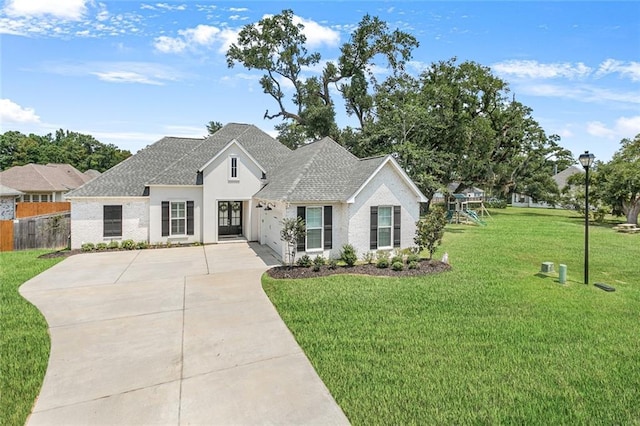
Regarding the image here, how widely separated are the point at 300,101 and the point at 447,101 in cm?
1392

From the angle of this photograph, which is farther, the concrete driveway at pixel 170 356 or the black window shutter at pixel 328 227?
the black window shutter at pixel 328 227

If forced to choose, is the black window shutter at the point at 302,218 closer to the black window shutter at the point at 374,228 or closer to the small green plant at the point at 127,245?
the black window shutter at the point at 374,228

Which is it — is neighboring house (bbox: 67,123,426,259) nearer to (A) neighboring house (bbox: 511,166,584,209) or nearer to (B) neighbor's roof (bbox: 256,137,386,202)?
(B) neighbor's roof (bbox: 256,137,386,202)

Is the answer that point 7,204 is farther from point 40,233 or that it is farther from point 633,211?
point 633,211

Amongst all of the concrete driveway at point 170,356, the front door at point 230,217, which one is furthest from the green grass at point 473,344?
the front door at point 230,217

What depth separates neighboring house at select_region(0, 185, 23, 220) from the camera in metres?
25.8

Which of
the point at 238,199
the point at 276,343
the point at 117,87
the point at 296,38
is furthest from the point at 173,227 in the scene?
the point at 296,38

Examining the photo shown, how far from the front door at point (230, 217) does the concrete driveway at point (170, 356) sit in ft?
31.1

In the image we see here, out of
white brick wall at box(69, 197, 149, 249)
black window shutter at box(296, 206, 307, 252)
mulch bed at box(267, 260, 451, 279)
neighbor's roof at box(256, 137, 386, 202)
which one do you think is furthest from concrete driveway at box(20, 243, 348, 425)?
white brick wall at box(69, 197, 149, 249)

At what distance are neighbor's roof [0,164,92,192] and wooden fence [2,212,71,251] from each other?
65.4 feet

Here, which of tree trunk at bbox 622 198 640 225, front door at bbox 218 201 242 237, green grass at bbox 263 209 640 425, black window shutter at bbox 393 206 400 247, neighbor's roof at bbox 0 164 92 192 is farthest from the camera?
neighbor's roof at bbox 0 164 92 192

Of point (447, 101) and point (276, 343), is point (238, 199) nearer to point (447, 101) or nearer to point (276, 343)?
point (276, 343)

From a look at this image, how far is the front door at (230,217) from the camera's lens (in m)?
20.4

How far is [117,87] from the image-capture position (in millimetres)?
15062
